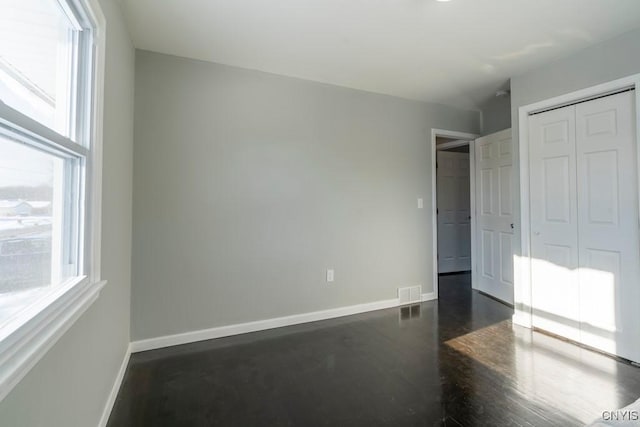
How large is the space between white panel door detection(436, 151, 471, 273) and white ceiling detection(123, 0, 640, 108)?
6.92 ft

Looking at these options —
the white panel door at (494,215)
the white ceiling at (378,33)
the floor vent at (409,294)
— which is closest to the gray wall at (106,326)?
the white ceiling at (378,33)

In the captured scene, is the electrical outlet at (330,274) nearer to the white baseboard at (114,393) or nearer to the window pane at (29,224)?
the white baseboard at (114,393)

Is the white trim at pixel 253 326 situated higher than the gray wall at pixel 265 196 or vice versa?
the gray wall at pixel 265 196

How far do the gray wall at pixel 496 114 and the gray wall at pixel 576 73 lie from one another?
686mm

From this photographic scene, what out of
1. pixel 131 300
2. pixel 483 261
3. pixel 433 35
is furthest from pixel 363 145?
pixel 131 300

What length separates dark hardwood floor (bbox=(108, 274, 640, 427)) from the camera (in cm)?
158

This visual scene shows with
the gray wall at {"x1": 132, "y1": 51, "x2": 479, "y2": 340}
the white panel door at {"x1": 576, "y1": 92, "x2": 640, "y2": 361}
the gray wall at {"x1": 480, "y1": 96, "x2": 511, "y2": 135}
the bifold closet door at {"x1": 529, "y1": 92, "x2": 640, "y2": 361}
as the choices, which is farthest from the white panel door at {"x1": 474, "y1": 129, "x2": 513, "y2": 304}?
the white panel door at {"x1": 576, "y1": 92, "x2": 640, "y2": 361}

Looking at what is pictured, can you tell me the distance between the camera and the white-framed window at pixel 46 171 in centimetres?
79

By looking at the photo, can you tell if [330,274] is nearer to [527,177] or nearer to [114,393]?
[114,393]

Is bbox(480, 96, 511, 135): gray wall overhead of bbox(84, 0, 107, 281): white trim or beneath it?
overhead

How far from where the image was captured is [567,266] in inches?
99.6

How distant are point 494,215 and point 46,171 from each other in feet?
13.1

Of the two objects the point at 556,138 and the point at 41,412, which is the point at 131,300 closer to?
the point at 41,412

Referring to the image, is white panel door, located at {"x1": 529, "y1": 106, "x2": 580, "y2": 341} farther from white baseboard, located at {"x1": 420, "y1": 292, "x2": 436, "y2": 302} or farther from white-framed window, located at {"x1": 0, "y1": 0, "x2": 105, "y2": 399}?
white-framed window, located at {"x1": 0, "y1": 0, "x2": 105, "y2": 399}
